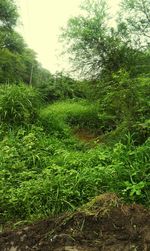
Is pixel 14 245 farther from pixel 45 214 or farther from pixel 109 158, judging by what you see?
pixel 109 158

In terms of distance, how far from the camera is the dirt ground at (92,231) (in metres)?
3.58

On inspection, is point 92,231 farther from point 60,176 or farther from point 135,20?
point 135,20

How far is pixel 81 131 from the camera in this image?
899 cm

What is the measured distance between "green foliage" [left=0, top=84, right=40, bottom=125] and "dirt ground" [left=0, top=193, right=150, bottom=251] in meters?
4.00

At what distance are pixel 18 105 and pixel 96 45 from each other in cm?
340

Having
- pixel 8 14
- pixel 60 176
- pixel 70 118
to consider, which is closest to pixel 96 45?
pixel 70 118

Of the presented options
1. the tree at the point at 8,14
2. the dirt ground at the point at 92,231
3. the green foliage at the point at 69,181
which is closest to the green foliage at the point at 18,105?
the green foliage at the point at 69,181

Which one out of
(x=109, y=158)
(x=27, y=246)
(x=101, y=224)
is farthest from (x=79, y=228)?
(x=109, y=158)

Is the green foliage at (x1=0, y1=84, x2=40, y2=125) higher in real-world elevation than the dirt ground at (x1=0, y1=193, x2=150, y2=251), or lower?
higher

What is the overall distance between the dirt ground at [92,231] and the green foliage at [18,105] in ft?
13.1

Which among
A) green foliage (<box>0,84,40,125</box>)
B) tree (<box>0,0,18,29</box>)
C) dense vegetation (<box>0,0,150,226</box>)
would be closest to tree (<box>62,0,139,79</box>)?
dense vegetation (<box>0,0,150,226</box>)

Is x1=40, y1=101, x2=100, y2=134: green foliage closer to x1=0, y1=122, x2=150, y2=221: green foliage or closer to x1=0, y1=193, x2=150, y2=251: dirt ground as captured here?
x1=0, y1=122, x2=150, y2=221: green foliage

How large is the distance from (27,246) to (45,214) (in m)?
0.59

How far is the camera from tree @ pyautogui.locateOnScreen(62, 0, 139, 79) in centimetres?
943
